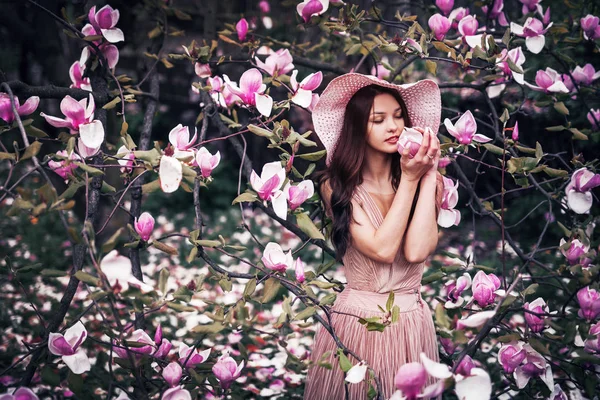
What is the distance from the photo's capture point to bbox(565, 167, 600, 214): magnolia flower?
55.1 inches

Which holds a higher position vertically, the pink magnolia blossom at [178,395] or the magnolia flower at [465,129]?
the magnolia flower at [465,129]

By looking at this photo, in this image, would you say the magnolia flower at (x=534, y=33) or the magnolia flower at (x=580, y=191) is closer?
the magnolia flower at (x=580, y=191)

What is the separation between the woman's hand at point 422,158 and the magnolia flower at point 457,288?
365 millimetres

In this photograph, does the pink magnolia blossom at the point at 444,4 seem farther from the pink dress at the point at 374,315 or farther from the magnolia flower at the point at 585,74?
the pink dress at the point at 374,315

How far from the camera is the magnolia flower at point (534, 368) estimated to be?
1.27 metres

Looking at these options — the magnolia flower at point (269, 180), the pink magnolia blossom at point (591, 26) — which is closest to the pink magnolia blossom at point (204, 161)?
the magnolia flower at point (269, 180)

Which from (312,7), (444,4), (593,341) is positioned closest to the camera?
(593,341)

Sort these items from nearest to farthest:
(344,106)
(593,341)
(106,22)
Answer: (593,341) < (106,22) < (344,106)

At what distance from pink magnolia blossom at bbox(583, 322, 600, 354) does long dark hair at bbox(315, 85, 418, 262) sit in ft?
2.03

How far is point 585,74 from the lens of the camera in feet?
5.97

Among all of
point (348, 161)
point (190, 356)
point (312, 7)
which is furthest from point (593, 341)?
point (312, 7)

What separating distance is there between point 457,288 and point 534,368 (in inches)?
12.4

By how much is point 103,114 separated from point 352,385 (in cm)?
108

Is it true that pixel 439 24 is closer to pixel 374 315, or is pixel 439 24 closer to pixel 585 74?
pixel 585 74
